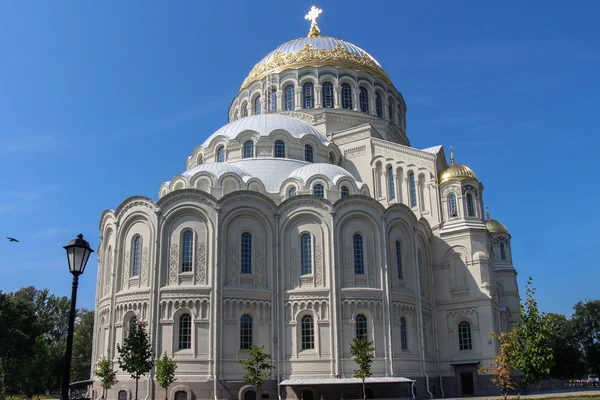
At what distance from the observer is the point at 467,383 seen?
39719 mm

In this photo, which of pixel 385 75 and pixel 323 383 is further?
pixel 385 75

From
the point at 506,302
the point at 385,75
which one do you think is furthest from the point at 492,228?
the point at 385,75

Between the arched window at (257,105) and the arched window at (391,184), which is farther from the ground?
the arched window at (257,105)

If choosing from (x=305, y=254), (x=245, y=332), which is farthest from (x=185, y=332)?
(x=305, y=254)

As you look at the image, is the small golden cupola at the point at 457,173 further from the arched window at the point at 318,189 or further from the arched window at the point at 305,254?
the arched window at the point at 305,254

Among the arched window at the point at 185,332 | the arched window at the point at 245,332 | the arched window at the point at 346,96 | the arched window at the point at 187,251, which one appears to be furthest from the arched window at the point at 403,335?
the arched window at the point at 346,96

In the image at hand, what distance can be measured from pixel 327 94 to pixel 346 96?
1.80 meters

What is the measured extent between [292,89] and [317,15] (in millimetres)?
12715

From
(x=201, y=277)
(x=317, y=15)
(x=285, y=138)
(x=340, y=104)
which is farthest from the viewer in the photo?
(x=317, y=15)

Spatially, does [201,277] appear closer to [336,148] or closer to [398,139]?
[336,148]

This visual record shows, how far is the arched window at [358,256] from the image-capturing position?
36.8 m

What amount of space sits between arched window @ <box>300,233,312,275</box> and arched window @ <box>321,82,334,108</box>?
1982 cm

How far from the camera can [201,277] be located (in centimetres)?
3488

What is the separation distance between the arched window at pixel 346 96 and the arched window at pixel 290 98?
4522 mm
